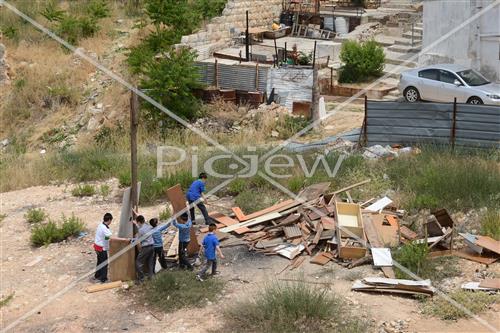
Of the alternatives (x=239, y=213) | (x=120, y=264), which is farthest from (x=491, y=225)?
(x=120, y=264)

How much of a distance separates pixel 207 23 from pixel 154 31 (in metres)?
1.93

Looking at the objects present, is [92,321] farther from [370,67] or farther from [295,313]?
[370,67]

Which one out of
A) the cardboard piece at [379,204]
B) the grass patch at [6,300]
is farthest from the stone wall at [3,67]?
the cardboard piece at [379,204]

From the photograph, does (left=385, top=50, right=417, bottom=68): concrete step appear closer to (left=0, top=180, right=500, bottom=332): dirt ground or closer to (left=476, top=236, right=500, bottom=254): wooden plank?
(left=476, top=236, right=500, bottom=254): wooden plank

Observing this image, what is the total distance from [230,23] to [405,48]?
630 cm

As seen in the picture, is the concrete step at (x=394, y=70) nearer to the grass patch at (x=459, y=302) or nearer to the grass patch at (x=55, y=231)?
the grass patch at (x=55, y=231)

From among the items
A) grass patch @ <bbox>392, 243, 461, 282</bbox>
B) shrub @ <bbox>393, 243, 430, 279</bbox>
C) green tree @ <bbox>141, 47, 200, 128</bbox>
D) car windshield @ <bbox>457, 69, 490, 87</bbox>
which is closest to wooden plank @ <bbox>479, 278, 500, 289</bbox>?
grass patch @ <bbox>392, 243, 461, 282</bbox>

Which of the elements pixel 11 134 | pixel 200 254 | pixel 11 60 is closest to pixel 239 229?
pixel 200 254

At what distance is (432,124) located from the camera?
1512 cm

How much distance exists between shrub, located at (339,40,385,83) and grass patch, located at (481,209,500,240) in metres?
10.8

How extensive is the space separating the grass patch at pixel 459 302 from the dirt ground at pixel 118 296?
0.12 m

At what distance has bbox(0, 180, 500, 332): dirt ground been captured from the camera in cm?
934

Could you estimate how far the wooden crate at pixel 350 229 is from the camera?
11.0m

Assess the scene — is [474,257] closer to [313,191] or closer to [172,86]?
[313,191]
